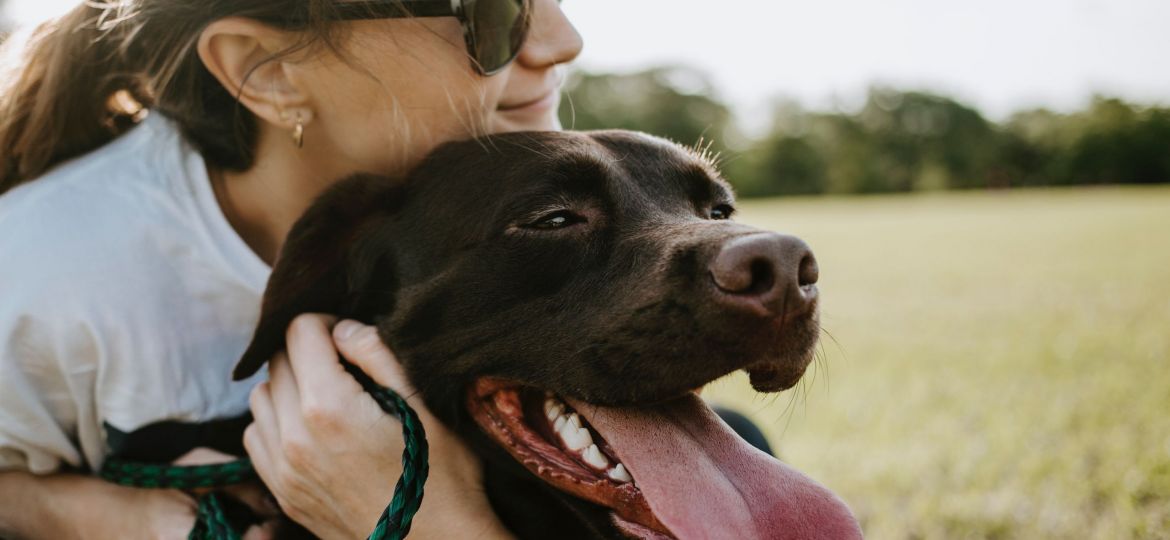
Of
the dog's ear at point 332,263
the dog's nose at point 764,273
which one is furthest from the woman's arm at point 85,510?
the dog's nose at point 764,273

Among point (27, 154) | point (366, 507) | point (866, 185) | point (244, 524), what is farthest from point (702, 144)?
point (866, 185)

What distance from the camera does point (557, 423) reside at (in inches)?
88.4

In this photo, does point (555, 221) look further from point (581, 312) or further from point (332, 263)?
point (332, 263)

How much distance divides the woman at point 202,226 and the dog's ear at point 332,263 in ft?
0.29

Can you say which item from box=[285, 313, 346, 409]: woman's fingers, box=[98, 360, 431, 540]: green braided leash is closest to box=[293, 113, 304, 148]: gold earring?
box=[285, 313, 346, 409]: woman's fingers

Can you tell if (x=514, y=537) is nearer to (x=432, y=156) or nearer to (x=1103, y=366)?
(x=432, y=156)

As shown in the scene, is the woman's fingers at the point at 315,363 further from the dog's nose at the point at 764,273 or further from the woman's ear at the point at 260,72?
the dog's nose at the point at 764,273

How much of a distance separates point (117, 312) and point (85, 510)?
0.65 metres

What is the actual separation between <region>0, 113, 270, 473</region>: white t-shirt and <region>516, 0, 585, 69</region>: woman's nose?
114 cm

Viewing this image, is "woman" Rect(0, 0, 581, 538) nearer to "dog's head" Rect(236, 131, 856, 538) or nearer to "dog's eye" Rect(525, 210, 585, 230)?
"dog's head" Rect(236, 131, 856, 538)

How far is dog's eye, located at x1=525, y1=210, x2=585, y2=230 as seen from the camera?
7.73 feet

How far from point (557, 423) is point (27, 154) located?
2.00 metres

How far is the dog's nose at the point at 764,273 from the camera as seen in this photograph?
5.99 ft

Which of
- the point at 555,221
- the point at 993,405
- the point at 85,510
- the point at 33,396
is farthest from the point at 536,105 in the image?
the point at 993,405
